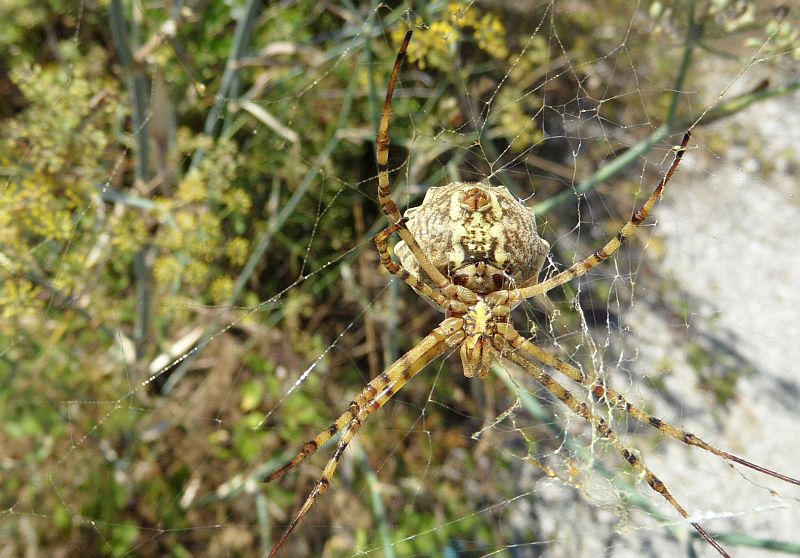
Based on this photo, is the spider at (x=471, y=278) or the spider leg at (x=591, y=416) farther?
the spider leg at (x=591, y=416)

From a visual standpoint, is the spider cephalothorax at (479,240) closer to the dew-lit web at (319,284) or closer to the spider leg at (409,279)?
the spider leg at (409,279)

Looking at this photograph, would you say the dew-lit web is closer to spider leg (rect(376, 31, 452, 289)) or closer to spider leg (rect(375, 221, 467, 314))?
spider leg (rect(376, 31, 452, 289))

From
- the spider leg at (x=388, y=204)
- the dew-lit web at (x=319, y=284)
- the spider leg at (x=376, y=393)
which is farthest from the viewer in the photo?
the dew-lit web at (x=319, y=284)

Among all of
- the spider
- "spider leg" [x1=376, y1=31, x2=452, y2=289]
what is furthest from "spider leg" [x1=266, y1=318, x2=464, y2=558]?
"spider leg" [x1=376, y1=31, x2=452, y2=289]

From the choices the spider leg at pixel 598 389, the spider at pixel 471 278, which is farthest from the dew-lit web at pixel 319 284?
the spider at pixel 471 278

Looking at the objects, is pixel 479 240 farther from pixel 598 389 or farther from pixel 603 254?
pixel 598 389

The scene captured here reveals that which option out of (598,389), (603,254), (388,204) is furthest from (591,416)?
(388,204)

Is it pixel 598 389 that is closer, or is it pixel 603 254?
pixel 603 254
